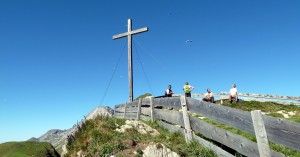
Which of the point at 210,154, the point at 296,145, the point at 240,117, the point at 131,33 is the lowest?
the point at 210,154

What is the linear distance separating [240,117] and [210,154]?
1.77 m

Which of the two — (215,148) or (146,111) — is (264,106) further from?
(215,148)

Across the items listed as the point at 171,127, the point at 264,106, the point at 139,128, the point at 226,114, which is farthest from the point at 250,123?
Answer: the point at 264,106

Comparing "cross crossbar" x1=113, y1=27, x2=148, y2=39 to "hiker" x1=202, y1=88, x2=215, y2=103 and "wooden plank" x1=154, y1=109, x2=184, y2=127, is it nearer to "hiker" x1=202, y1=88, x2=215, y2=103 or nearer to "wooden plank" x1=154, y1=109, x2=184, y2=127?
"hiker" x1=202, y1=88, x2=215, y2=103

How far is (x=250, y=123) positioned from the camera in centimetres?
Result: 671

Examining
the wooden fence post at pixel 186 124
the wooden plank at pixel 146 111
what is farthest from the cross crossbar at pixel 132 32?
the wooden fence post at pixel 186 124

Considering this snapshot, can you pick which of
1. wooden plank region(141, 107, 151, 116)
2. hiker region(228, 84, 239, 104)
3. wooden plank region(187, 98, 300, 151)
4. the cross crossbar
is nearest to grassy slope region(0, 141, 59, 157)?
wooden plank region(141, 107, 151, 116)

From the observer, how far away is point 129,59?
22.4 m

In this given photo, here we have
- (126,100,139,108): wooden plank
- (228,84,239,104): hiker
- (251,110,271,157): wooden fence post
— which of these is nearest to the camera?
(251,110,271,157): wooden fence post

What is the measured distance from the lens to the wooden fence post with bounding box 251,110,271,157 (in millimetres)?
6285

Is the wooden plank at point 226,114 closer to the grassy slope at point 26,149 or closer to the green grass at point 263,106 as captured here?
the green grass at point 263,106

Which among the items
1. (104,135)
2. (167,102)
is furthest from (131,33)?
(104,135)

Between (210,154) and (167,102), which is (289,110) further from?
(210,154)

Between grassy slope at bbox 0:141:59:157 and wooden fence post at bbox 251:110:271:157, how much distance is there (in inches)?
663
